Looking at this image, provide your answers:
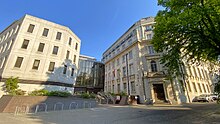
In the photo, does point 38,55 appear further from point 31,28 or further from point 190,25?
point 190,25

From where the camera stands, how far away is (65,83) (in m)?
21.7

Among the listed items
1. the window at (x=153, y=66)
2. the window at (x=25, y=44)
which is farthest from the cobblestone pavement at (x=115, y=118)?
the window at (x=153, y=66)

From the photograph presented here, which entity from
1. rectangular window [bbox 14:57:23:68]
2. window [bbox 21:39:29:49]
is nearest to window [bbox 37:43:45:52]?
window [bbox 21:39:29:49]

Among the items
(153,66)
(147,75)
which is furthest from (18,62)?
(153,66)

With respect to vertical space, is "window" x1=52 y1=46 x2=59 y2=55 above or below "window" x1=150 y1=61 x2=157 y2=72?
above

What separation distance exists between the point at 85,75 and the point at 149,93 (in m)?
23.8

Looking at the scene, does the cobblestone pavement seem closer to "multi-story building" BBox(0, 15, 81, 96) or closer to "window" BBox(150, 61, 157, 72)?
"multi-story building" BBox(0, 15, 81, 96)

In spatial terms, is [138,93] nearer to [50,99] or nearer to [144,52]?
[144,52]

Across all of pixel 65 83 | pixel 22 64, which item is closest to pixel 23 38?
pixel 22 64

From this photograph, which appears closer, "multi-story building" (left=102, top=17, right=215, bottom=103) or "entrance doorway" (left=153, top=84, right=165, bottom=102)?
"entrance doorway" (left=153, top=84, right=165, bottom=102)

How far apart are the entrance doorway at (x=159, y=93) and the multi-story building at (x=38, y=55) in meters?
16.1

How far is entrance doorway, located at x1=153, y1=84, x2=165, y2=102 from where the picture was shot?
23.0 metres

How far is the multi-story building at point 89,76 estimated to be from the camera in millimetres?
39688

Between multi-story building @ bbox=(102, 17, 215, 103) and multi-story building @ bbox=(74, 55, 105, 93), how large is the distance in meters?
7.44
